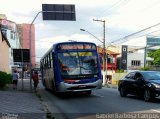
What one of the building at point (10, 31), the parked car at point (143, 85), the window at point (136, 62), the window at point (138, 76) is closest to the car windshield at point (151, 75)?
the parked car at point (143, 85)

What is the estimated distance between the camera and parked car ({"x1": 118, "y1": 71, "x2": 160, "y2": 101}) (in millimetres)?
19594

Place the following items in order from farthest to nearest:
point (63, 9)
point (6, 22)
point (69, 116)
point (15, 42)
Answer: point (15, 42) → point (6, 22) → point (63, 9) → point (69, 116)

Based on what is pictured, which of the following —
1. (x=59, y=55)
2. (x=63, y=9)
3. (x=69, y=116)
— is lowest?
(x=69, y=116)

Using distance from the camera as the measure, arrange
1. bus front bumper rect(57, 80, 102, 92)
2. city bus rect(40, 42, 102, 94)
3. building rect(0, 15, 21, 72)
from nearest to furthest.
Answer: bus front bumper rect(57, 80, 102, 92) < city bus rect(40, 42, 102, 94) < building rect(0, 15, 21, 72)

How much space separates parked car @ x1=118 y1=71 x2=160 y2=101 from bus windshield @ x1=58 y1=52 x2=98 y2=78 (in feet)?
6.53

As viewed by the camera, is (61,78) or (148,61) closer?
Answer: (61,78)

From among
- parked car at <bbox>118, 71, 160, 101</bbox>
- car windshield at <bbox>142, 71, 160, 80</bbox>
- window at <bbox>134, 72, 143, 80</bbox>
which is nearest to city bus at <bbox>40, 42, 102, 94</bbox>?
parked car at <bbox>118, 71, 160, 101</bbox>

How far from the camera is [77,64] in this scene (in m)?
23.7

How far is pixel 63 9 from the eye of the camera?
35094 millimetres

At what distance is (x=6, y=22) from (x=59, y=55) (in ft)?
241

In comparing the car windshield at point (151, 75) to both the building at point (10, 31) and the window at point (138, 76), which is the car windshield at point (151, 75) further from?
the building at point (10, 31)

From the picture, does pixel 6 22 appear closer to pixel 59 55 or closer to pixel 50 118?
pixel 59 55

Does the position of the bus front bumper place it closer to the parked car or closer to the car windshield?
the parked car

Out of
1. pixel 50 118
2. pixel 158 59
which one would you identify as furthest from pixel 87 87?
pixel 158 59
